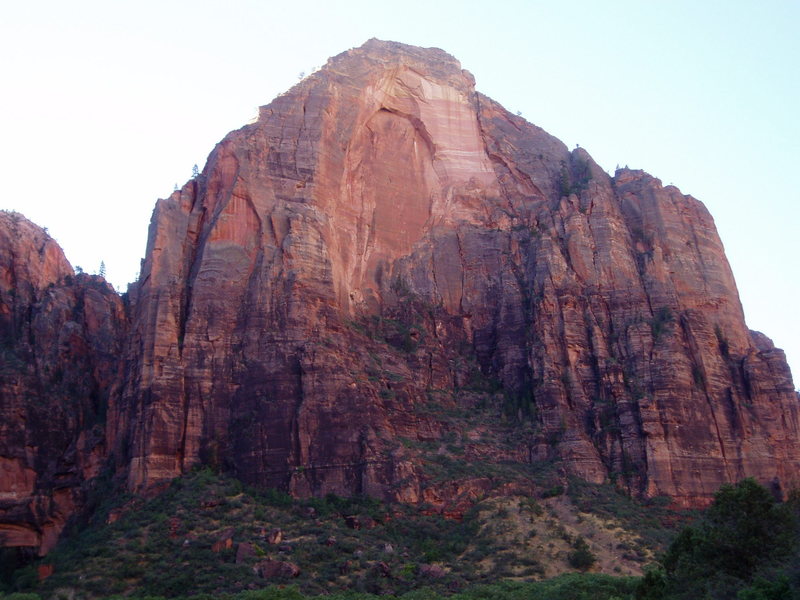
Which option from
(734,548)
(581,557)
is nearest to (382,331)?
(581,557)

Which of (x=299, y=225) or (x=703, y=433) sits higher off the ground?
(x=299, y=225)

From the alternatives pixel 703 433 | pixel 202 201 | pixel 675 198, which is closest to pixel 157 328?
pixel 202 201

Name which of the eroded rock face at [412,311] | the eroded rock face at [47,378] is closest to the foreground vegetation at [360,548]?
the eroded rock face at [412,311]

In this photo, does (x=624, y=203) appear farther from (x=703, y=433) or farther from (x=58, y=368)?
(x=58, y=368)

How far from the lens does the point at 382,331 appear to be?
263 ft

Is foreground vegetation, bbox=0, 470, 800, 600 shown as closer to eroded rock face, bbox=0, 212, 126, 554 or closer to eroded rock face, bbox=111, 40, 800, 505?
eroded rock face, bbox=111, 40, 800, 505

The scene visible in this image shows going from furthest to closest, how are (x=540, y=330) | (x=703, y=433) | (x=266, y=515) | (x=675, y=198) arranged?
(x=675, y=198)
(x=540, y=330)
(x=703, y=433)
(x=266, y=515)

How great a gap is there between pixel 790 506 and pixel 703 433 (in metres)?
27.0

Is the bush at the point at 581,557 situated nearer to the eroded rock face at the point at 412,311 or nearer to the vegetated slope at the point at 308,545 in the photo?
the vegetated slope at the point at 308,545

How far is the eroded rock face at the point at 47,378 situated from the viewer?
69.4 metres

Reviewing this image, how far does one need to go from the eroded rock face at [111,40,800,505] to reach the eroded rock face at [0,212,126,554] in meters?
3.97

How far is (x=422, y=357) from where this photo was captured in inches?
3135

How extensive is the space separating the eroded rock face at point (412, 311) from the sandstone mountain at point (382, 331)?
185 mm

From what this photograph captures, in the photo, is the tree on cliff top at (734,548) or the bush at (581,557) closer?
the tree on cliff top at (734,548)
